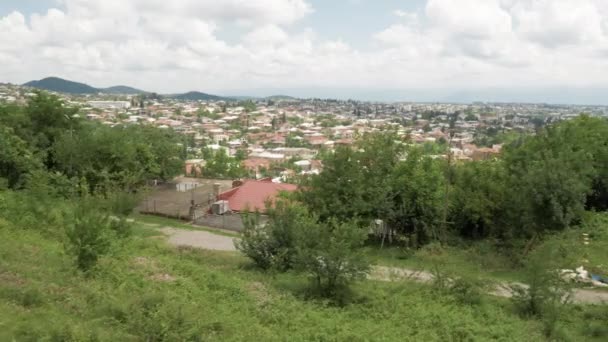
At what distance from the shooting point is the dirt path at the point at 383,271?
12.0m

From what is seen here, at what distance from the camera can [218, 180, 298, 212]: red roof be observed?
23297 mm

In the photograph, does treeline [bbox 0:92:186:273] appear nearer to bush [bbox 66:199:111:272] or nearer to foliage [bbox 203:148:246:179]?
bush [bbox 66:199:111:272]

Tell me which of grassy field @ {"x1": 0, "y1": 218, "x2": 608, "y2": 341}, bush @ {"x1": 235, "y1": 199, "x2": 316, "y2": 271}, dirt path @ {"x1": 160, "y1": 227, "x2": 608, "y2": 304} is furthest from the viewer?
bush @ {"x1": 235, "y1": 199, "x2": 316, "y2": 271}

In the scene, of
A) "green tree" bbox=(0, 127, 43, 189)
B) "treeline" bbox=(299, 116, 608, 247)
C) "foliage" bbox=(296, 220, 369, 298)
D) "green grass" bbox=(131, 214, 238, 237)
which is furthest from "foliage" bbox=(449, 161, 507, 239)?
"green tree" bbox=(0, 127, 43, 189)

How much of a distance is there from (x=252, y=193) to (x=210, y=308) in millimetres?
15040

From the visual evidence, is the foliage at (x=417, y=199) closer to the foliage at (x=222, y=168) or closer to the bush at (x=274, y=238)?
the bush at (x=274, y=238)

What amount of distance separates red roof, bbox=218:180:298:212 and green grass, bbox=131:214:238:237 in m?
2.36

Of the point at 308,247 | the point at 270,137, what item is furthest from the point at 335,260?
the point at 270,137

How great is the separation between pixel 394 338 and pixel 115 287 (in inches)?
214

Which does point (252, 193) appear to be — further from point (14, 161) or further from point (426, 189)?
point (14, 161)

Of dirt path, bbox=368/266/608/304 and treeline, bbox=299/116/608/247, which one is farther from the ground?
treeline, bbox=299/116/608/247

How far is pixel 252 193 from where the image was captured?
2423 cm

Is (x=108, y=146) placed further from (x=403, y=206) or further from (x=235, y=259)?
(x=403, y=206)

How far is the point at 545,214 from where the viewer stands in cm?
1519
